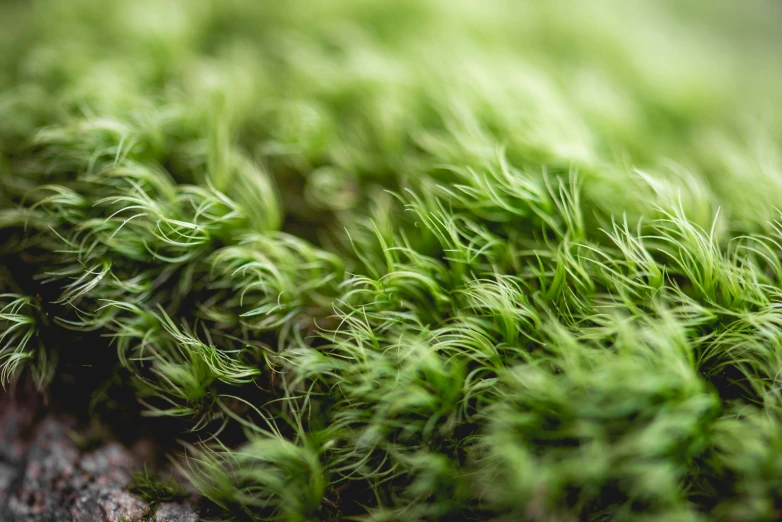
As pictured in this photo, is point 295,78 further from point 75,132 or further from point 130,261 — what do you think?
point 130,261

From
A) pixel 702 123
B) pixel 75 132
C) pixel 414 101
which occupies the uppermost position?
pixel 702 123

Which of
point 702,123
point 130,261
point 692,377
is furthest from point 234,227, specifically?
point 702,123

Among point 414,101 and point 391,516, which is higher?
point 414,101

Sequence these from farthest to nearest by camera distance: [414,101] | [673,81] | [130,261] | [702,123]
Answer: [673,81], [702,123], [414,101], [130,261]

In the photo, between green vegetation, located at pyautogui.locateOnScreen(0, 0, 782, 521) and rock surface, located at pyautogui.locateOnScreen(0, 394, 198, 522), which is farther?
rock surface, located at pyautogui.locateOnScreen(0, 394, 198, 522)

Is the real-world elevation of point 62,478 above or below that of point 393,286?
below
